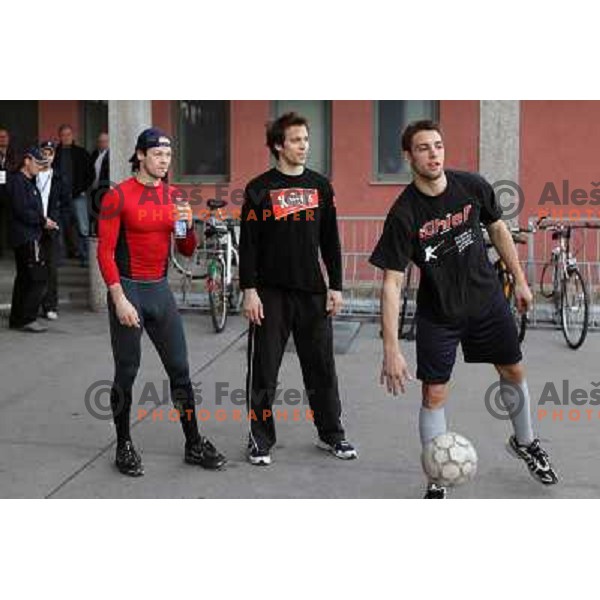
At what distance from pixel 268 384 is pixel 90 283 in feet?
18.0

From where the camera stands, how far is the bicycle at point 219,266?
9.52 meters

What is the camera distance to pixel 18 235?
944 cm

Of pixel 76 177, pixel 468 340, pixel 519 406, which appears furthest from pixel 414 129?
pixel 76 177

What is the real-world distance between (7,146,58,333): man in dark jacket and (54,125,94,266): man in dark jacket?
7.65 feet

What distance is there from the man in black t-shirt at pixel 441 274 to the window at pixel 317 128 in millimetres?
7933

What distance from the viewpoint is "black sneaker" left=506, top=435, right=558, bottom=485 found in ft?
16.9

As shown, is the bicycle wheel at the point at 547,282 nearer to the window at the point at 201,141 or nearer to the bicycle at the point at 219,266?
the bicycle at the point at 219,266

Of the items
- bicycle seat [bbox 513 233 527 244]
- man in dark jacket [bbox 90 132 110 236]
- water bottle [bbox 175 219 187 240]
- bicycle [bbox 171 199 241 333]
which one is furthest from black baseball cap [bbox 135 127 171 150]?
man in dark jacket [bbox 90 132 110 236]

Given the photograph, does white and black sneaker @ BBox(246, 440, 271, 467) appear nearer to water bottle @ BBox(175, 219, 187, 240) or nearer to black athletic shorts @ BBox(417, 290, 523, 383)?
black athletic shorts @ BBox(417, 290, 523, 383)

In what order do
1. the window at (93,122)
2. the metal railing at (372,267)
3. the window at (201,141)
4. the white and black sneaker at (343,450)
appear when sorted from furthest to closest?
the window at (93,122) → the window at (201,141) → the metal railing at (372,267) → the white and black sneaker at (343,450)

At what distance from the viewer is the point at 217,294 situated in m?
9.55

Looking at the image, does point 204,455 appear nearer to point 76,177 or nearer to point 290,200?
point 290,200

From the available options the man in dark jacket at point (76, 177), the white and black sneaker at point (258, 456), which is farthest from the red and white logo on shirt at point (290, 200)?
the man in dark jacket at point (76, 177)
